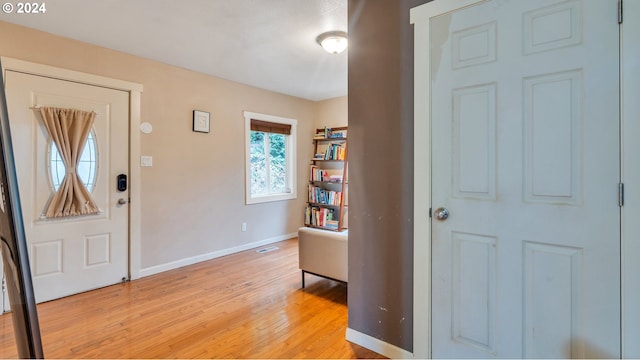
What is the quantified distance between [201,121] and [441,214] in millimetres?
3218

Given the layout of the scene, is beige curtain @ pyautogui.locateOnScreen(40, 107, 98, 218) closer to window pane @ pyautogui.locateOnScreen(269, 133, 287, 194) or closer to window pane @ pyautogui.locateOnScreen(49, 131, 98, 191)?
window pane @ pyautogui.locateOnScreen(49, 131, 98, 191)

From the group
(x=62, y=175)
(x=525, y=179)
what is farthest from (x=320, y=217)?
(x=525, y=179)

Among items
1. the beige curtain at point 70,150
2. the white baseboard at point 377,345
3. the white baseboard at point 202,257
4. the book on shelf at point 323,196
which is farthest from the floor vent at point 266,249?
the white baseboard at point 377,345

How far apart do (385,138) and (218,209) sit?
→ 2.90 m

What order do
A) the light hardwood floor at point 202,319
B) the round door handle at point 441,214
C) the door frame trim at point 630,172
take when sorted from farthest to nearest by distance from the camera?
the light hardwood floor at point 202,319 < the round door handle at point 441,214 < the door frame trim at point 630,172

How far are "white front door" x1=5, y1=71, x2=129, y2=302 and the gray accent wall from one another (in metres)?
2.53

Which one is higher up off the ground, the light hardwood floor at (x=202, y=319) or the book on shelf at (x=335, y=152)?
the book on shelf at (x=335, y=152)

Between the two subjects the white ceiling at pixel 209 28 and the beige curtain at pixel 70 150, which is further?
the beige curtain at pixel 70 150

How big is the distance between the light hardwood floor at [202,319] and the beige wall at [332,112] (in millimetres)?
2766

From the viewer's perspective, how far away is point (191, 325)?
231cm

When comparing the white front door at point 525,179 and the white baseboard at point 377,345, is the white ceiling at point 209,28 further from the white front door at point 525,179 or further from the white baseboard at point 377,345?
the white baseboard at point 377,345

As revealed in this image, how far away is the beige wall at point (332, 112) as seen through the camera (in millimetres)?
5121

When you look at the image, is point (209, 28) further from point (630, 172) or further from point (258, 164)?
point (630, 172)

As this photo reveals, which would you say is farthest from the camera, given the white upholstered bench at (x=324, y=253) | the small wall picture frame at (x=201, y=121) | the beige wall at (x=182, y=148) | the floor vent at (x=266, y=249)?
the floor vent at (x=266, y=249)
